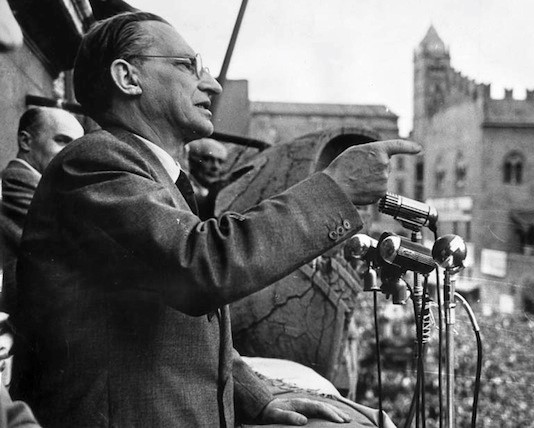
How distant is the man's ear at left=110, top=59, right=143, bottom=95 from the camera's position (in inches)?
55.0

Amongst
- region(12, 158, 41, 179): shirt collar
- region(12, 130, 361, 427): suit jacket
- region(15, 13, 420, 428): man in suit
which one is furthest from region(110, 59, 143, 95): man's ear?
region(12, 158, 41, 179): shirt collar

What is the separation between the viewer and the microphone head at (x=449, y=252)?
148 cm

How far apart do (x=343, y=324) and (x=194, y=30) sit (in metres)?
1.74

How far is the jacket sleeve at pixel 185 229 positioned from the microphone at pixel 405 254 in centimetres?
30

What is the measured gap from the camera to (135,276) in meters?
1.23

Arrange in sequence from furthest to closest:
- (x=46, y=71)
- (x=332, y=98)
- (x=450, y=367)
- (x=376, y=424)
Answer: (x=46, y=71)
(x=332, y=98)
(x=376, y=424)
(x=450, y=367)

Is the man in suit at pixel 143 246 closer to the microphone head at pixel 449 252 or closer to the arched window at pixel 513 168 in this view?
the microphone head at pixel 449 252

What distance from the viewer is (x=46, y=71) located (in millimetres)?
4348

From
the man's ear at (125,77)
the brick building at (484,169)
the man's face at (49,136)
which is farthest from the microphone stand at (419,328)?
the brick building at (484,169)

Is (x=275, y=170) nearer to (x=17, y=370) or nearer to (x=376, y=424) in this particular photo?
(x=376, y=424)

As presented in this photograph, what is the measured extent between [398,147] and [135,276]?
1.79 ft

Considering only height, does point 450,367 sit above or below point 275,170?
below

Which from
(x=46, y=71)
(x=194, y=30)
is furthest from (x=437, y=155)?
(x=194, y=30)

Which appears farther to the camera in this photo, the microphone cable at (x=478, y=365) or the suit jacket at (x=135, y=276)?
the microphone cable at (x=478, y=365)
